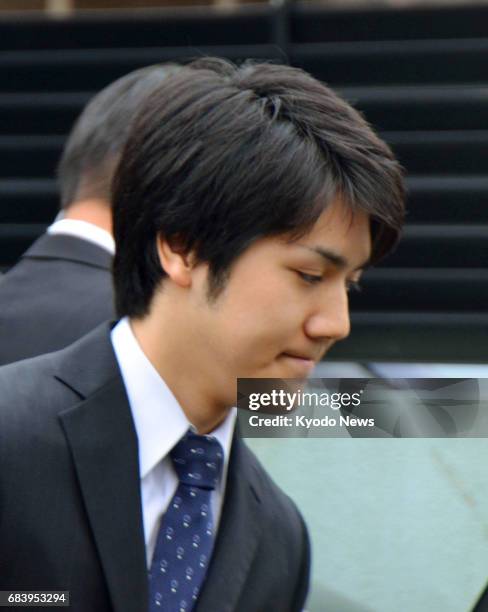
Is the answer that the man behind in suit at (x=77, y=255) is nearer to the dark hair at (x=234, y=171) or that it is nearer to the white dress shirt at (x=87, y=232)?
the white dress shirt at (x=87, y=232)

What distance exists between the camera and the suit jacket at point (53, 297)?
114 inches

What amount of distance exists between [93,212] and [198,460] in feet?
5.08

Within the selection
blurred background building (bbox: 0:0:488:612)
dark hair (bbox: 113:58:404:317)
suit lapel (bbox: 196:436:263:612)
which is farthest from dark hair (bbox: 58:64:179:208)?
blurred background building (bbox: 0:0:488:612)

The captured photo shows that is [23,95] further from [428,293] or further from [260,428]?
[260,428]

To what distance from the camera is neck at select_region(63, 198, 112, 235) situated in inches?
128

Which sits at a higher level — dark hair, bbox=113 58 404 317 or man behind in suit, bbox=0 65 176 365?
dark hair, bbox=113 58 404 317

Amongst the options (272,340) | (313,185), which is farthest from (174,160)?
(272,340)

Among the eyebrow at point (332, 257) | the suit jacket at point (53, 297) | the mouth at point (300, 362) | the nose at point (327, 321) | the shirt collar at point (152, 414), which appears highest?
the eyebrow at point (332, 257)

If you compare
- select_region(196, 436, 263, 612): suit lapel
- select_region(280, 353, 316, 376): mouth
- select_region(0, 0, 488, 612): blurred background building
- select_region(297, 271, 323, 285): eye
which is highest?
select_region(297, 271, 323, 285): eye

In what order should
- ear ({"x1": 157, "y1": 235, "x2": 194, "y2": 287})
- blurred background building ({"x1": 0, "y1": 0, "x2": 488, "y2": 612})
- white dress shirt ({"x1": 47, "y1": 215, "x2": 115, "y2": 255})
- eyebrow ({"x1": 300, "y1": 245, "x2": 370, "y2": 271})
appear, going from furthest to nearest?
blurred background building ({"x1": 0, "y1": 0, "x2": 488, "y2": 612})
white dress shirt ({"x1": 47, "y1": 215, "x2": 115, "y2": 255})
ear ({"x1": 157, "y1": 235, "x2": 194, "y2": 287})
eyebrow ({"x1": 300, "y1": 245, "x2": 370, "y2": 271})

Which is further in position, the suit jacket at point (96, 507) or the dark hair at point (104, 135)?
the dark hair at point (104, 135)

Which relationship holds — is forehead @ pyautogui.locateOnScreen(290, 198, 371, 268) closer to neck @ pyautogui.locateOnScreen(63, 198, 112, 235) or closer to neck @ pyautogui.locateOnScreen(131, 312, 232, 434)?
neck @ pyautogui.locateOnScreen(131, 312, 232, 434)

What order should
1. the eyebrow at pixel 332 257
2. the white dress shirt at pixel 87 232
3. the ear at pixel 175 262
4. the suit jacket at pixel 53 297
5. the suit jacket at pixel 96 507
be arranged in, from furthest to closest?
the white dress shirt at pixel 87 232 → the suit jacket at pixel 53 297 → the ear at pixel 175 262 → the eyebrow at pixel 332 257 → the suit jacket at pixel 96 507

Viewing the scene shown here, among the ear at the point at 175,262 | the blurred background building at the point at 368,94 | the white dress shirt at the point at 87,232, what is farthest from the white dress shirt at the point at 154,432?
the blurred background building at the point at 368,94
